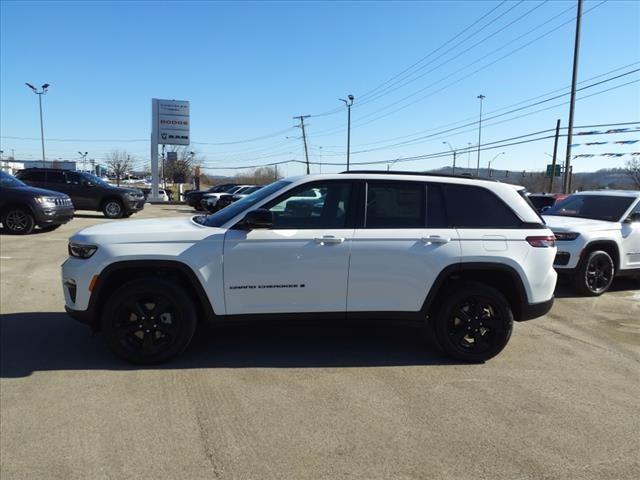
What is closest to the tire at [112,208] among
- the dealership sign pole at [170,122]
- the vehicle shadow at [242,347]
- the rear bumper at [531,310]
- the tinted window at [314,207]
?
the vehicle shadow at [242,347]

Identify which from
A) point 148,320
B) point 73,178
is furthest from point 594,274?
point 73,178

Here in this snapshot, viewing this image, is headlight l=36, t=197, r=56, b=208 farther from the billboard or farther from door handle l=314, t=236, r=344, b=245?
the billboard

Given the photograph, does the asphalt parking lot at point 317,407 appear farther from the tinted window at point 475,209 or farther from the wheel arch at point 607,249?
the wheel arch at point 607,249

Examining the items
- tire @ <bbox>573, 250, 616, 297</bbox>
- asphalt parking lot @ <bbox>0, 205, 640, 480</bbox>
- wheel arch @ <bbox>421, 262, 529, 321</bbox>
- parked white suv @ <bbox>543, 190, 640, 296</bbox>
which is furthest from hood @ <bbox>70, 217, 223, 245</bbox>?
tire @ <bbox>573, 250, 616, 297</bbox>

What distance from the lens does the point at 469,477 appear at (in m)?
2.94

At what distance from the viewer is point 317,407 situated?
3.79m

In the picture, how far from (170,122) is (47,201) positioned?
33318 mm

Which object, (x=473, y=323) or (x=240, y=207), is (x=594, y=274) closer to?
(x=473, y=323)

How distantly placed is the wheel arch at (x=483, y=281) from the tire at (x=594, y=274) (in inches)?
138

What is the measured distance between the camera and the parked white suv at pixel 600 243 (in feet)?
25.1

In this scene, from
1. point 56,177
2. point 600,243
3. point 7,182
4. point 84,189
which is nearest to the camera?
point 600,243

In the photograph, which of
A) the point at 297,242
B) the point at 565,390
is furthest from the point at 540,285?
the point at 297,242

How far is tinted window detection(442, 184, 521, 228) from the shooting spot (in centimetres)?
476

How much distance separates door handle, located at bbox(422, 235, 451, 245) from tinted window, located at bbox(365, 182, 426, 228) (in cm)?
15
